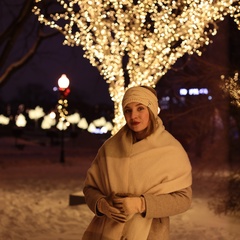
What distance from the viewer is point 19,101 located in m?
103

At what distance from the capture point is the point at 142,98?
3.65 metres

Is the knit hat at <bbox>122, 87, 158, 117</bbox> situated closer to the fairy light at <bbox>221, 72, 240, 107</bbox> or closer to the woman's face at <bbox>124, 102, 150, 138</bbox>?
the woman's face at <bbox>124, 102, 150, 138</bbox>

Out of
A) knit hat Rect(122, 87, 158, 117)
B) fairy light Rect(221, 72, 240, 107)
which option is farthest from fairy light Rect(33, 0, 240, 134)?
knit hat Rect(122, 87, 158, 117)

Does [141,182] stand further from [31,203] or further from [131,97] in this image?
[31,203]

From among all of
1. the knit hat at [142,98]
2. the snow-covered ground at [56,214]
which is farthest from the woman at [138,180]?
the snow-covered ground at [56,214]

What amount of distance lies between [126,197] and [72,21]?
27.9 ft

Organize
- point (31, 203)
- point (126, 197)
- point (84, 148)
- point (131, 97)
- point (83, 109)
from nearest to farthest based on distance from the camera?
point (126, 197)
point (131, 97)
point (31, 203)
point (84, 148)
point (83, 109)

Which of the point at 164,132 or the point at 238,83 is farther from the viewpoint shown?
the point at 238,83

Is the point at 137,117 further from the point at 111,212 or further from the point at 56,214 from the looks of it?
the point at 56,214

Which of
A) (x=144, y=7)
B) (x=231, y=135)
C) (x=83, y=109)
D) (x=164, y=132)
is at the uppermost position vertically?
(x=83, y=109)

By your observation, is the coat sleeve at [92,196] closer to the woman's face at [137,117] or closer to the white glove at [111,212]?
the white glove at [111,212]

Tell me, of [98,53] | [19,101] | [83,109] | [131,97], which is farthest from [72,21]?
[19,101]

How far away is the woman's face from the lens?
359cm

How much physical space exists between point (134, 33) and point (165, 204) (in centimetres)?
835
